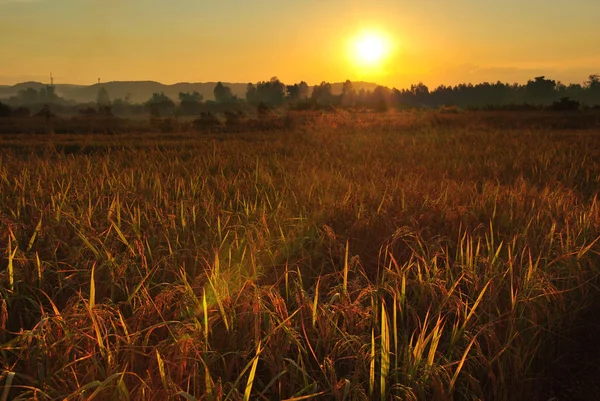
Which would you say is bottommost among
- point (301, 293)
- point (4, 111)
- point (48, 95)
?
point (301, 293)

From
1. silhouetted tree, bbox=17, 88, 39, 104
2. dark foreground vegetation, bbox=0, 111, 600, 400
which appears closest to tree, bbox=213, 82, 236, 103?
silhouetted tree, bbox=17, 88, 39, 104

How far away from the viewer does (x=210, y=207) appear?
3.37m

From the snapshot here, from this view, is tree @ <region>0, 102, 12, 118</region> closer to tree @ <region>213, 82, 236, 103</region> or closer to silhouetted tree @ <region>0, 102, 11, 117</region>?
silhouetted tree @ <region>0, 102, 11, 117</region>

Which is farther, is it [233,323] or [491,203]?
[491,203]

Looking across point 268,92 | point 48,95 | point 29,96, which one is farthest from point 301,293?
point 29,96

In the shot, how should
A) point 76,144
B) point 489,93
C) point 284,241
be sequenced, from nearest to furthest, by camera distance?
point 284,241 → point 76,144 → point 489,93

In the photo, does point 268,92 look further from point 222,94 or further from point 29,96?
point 29,96

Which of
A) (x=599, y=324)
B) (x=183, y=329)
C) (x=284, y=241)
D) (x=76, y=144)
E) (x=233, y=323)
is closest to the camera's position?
(x=183, y=329)

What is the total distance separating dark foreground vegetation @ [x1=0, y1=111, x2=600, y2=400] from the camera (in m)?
1.42

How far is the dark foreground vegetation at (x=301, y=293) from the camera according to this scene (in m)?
1.42

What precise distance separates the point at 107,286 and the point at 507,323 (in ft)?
6.34

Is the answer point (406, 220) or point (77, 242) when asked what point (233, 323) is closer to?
point (77, 242)

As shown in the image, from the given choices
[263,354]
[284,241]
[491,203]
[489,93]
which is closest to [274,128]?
[491,203]

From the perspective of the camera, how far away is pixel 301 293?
182 centimetres
